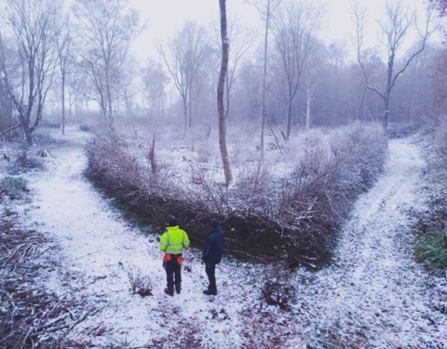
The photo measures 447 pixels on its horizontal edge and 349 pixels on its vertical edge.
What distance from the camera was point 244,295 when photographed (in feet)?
17.6

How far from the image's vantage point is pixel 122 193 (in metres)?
10.2

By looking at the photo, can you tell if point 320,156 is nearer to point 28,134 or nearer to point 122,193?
point 122,193

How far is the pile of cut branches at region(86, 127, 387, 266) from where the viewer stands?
22.2 ft

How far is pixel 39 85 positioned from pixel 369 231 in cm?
2062

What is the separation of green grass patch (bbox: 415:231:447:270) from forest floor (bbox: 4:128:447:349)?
9.2 inches

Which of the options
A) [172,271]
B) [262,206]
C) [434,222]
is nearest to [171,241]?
[172,271]

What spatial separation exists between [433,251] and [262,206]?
4067mm

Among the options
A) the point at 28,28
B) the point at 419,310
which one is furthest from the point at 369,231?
the point at 28,28

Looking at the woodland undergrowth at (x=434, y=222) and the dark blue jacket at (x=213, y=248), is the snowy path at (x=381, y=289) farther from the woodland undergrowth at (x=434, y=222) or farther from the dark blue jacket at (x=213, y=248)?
the dark blue jacket at (x=213, y=248)

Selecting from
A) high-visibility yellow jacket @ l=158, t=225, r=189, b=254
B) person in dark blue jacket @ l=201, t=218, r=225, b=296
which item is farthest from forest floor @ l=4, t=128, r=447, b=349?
high-visibility yellow jacket @ l=158, t=225, r=189, b=254

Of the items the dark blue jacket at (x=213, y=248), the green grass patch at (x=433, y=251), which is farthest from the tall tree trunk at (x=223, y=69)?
the green grass patch at (x=433, y=251)

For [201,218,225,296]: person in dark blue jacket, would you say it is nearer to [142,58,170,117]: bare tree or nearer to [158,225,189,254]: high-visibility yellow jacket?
[158,225,189,254]: high-visibility yellow jacket

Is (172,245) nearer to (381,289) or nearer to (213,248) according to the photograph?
(213,248)

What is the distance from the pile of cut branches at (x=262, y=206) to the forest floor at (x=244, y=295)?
0.57 meters
